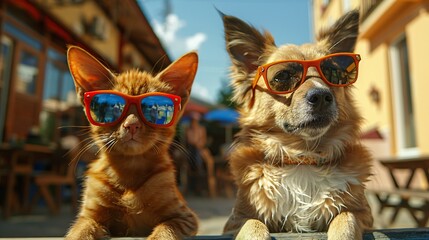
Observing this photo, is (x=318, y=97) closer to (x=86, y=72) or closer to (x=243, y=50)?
(x=243, y=50)

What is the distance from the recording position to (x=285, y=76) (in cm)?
212

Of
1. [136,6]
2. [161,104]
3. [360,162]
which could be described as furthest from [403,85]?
[161,104]

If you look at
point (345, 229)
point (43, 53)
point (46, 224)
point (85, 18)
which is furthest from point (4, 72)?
point (345, 229)

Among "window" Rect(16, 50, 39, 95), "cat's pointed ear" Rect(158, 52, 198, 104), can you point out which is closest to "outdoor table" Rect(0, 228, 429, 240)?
"cat's pointed ear" Rect(158, 52, 198, 104)

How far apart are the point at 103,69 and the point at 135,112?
36 centimetres

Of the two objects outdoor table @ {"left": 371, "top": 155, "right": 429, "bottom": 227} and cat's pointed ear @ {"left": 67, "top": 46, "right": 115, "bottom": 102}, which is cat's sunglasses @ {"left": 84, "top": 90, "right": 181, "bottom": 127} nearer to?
cat's pointed ear @ {"left": 67, "top": 46, "right": 115, "bottom": 102}

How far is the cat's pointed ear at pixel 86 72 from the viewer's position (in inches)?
76.4

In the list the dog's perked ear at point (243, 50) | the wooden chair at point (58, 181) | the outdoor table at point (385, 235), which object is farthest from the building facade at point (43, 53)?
the outdoor table at point (385, 235)

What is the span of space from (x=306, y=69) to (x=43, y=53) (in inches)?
345

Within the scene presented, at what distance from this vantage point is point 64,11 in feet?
32.8

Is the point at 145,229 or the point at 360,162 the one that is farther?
the point at 360,162

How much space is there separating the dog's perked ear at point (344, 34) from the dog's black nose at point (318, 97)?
53cm

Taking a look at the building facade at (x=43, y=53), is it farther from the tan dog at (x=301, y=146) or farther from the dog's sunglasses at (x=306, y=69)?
the dog's sunglasses at (x=306, y=69)

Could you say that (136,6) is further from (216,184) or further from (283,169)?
(216,184)
